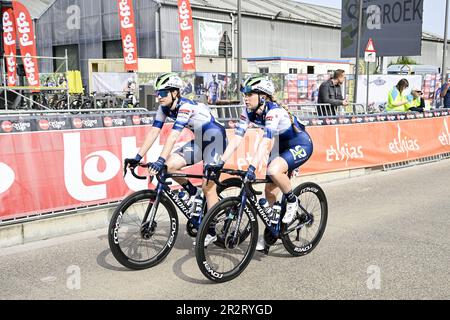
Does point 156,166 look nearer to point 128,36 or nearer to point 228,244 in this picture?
point 228,244

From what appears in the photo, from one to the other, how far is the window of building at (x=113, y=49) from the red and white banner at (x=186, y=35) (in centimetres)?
1151

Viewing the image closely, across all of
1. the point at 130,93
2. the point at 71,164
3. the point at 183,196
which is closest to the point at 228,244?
the point at 183,196

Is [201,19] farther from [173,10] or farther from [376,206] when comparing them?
[376,206]

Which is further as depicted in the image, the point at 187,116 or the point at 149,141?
the point at 149,141

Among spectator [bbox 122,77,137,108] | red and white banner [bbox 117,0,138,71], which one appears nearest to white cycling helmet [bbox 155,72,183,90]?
spectator [bbox 122,77,137,108]

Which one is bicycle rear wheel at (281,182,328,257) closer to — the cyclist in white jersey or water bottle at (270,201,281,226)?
water bottle at (270,201,281,226)

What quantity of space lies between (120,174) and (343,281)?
370 cm

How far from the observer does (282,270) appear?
211 inches

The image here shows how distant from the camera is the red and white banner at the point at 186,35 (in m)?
30.7

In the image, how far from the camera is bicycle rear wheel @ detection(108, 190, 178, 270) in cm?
503

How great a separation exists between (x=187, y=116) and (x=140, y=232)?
4.28 ft

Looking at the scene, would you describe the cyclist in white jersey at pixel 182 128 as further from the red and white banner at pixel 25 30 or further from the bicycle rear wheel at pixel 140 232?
the red and white banner at pixel 25 30

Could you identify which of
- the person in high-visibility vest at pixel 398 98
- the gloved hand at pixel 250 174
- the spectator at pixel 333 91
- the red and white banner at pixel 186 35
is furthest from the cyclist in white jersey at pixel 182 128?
the red and white banner at pixel 186 35
